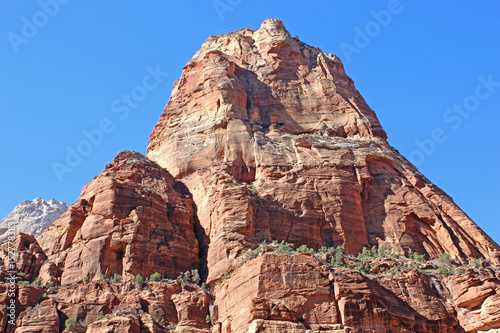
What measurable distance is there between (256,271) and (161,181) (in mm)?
19460

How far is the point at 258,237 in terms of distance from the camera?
49594 millimetres

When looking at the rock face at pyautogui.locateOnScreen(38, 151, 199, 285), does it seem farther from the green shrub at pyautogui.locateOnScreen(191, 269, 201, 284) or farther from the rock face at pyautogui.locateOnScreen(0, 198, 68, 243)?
the rock face at pyautogui.locateOnScreen(0, 198, 68, 243)

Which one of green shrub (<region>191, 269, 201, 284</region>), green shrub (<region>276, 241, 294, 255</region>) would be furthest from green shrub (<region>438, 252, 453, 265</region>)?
green shrub (<region>191, 269, 201, 284</region>)

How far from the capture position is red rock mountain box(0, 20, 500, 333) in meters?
41.6

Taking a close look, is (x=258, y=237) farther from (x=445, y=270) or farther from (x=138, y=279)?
(x=445, y=270)

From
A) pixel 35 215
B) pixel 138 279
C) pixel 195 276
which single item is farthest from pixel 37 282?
pixel 35 215

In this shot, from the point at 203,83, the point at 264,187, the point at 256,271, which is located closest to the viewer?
the point at 256,271

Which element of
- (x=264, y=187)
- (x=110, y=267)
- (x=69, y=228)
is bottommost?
→ (x=110, y=267)

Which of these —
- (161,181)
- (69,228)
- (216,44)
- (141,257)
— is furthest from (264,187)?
(216,44)

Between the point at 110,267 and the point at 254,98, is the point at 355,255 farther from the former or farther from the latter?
the point at 254,98

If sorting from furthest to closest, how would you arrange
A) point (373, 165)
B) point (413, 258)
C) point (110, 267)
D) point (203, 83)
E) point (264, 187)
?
1. point (203, 83)
2. point (373, 165)
3. point (264, 187)
4. point (413, 258)
5. point (110, 267)

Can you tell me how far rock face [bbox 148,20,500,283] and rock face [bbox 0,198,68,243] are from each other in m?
36.5

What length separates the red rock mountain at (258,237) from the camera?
41625mm

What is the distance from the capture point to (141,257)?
48594mm
